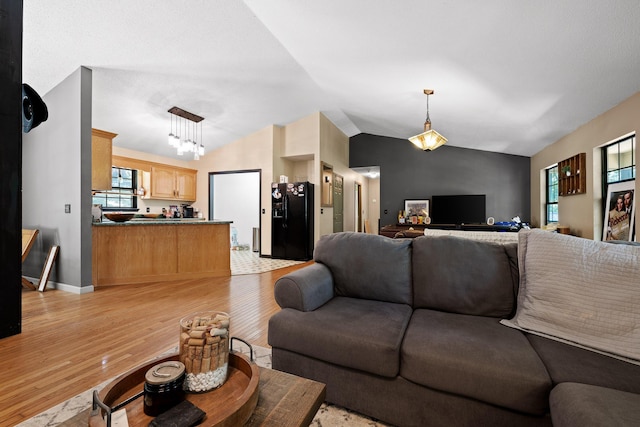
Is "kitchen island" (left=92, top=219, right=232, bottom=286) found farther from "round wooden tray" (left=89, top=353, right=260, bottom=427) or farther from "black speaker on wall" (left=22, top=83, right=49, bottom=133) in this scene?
"round wooden tray" (left=89, top=353, right=260, bottom=427)

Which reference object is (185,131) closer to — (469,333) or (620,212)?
(469,333)

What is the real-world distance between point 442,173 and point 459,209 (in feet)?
3.36

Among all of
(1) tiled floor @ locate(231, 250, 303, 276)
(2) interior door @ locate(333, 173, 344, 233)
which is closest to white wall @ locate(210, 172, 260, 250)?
(1) tiled floor @ locate(231, 250, 303, 276)

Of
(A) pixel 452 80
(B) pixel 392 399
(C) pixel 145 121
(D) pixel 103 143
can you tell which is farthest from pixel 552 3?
(C) pixel 145 121

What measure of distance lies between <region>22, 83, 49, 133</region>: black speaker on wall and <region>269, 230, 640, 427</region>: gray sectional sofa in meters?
2.65

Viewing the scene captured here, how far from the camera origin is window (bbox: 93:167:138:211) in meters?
5.94

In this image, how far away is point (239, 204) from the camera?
8.26 m

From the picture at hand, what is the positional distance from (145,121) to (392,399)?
19.1 feet

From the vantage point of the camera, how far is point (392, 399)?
51.8 inches

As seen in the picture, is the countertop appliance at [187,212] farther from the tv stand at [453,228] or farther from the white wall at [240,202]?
the tv stand at [453,228]

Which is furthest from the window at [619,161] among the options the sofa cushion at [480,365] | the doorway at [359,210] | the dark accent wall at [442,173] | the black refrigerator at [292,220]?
the doorway at [359,210]

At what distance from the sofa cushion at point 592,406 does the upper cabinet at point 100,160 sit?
192 inches

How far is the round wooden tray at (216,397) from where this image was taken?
75 centimetres

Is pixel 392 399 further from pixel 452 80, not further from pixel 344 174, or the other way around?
pixel 344 174
